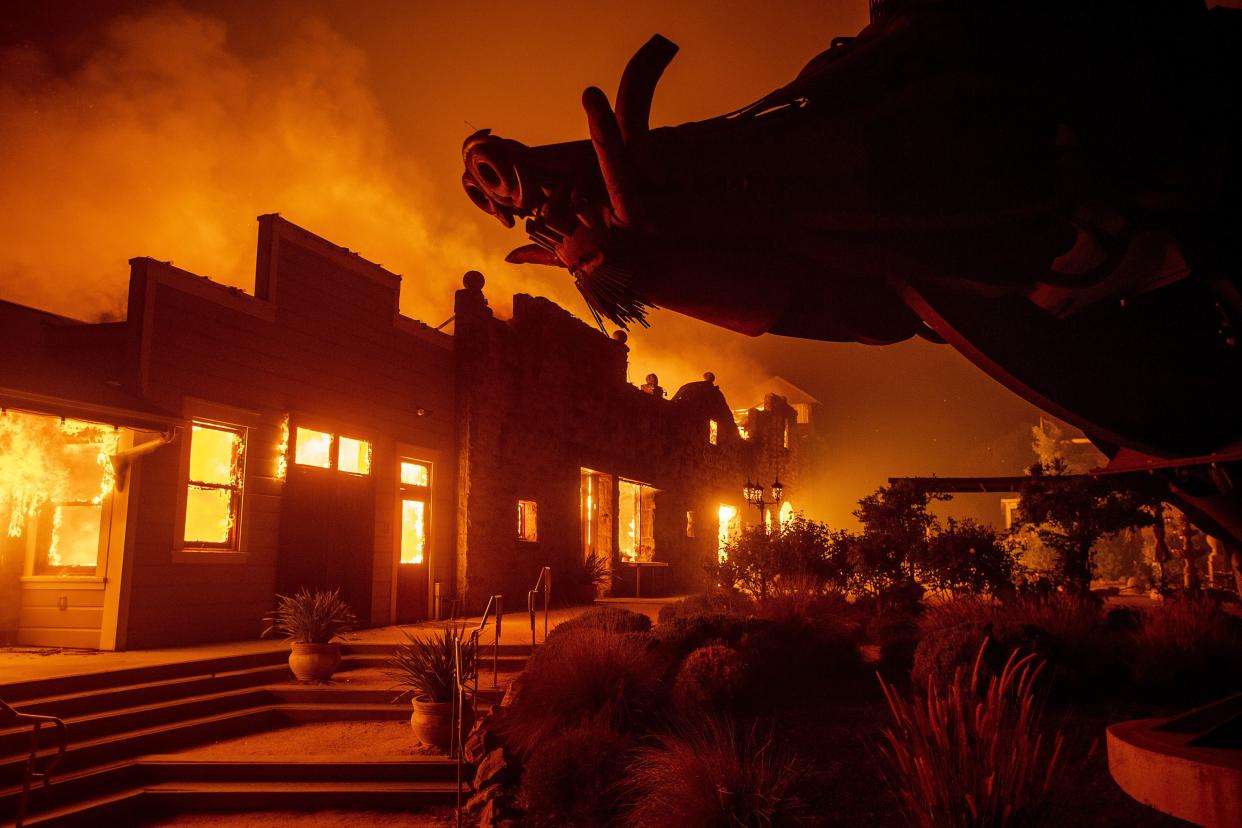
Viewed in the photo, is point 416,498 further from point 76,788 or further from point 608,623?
point 76,788

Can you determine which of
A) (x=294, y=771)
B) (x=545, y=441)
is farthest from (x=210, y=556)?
(x=545, y=441)

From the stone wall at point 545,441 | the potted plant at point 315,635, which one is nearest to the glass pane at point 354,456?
the stone wall at point 545,441

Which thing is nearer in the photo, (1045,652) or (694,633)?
(1045,652)

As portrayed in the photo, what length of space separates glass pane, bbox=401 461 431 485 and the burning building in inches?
1.9

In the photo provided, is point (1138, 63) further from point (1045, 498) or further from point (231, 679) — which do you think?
point (1045, 498)

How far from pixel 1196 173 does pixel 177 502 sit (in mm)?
10216

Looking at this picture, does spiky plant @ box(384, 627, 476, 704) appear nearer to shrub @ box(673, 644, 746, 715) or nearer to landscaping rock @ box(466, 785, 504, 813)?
landscaping rock @ box(466, 785, 504, 813)

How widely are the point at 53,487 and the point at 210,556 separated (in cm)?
220

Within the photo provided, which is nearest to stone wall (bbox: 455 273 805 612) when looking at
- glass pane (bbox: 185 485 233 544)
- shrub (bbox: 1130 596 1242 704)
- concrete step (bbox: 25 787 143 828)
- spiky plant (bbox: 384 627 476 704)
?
glass pane (bbox: 185 485 233 544)

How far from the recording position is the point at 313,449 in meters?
11.5

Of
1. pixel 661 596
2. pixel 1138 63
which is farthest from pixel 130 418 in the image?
pixel 661 596

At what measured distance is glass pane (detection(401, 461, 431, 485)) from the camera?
1302cm

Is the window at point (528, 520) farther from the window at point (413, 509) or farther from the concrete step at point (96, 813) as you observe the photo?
the concrete step at point (96, 813)

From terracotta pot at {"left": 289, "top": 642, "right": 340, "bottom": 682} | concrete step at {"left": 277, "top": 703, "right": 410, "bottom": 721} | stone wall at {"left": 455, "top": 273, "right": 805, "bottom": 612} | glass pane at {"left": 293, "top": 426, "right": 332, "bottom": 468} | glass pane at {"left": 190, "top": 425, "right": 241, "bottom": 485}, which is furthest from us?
stone wall at {"left": 455, "top": 273, "right": 805, "bottom": 612}
